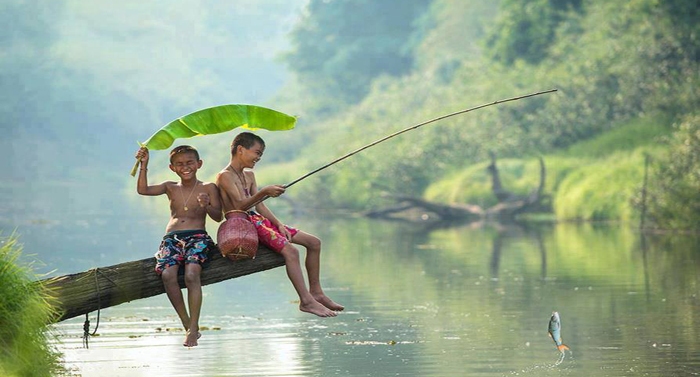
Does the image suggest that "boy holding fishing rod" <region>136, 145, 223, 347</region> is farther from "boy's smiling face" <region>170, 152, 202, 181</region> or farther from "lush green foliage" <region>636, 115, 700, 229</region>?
"lush green foliage" <region>636, 115, 700, 229</region>

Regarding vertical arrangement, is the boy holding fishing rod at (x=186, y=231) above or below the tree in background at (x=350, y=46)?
below

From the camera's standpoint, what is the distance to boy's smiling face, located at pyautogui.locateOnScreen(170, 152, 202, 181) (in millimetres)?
11094

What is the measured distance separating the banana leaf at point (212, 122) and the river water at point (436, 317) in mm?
1770

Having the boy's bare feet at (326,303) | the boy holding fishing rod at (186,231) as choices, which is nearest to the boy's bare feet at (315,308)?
the boy's bare feet at (326,303)

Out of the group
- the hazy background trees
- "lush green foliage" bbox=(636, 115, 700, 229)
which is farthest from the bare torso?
the hazy background trees

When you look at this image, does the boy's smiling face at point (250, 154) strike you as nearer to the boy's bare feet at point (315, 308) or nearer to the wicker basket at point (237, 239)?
the wicker basket at point (237, 239)

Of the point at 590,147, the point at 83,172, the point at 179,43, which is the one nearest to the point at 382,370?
the point at 590,147

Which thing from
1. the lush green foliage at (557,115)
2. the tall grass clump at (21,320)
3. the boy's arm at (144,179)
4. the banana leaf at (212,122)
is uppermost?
the lush green foliage at (557,115)

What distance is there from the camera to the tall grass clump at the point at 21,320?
10.3 metres

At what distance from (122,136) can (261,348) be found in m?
100

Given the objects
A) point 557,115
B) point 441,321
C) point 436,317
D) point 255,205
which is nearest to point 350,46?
point 557,115

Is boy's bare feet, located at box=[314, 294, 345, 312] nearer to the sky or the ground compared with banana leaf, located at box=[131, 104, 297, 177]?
nearer to the ground

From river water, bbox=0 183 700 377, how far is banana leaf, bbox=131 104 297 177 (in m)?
1.77

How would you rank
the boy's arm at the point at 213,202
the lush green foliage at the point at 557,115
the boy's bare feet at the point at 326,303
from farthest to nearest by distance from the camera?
the lush green foliage at the point at 557,115, the boy's bare feet at the point at 326,303, the boy's arm at the point at 213,202
